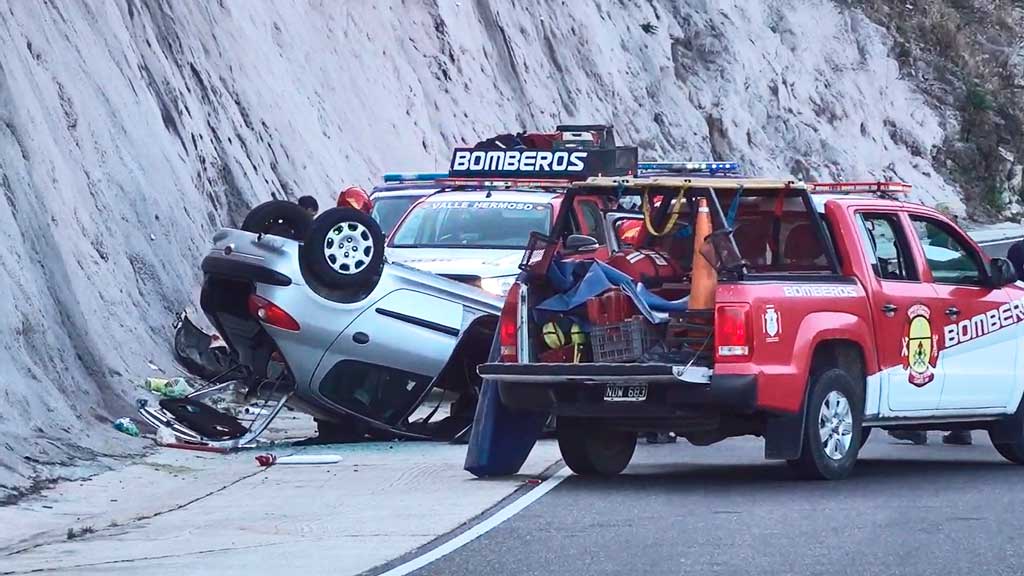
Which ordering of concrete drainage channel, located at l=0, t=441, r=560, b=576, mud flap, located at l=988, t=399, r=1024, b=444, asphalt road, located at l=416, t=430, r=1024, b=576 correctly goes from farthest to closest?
mud flap, located at l=988, t=399, r=1024, b=444 → concrete drainage channel, located at l=0, t=441, r=560, b=576 → asphalt road, located at l=416, t=430, r=1024, b=576

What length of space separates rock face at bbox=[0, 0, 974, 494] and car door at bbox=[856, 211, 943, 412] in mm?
5433

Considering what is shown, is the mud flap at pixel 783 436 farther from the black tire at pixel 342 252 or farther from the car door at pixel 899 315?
the black tire at pixel 342 252

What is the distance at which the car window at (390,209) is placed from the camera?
Answer: 61.6ft

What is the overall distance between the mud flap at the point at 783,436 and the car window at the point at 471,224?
17.4 feet

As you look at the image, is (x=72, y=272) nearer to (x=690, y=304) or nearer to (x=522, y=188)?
(x=522, y=188)

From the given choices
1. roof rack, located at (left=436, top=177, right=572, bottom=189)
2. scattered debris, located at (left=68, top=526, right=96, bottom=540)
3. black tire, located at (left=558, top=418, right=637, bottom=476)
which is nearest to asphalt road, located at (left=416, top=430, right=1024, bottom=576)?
black tire, located at (left=558, top=418, right=637, bottom=476)

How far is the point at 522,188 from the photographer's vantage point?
18.1 metres

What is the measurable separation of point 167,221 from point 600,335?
28.8 ft

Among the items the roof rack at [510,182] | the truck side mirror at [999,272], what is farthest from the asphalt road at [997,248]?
the truck side mirror at [999,272]

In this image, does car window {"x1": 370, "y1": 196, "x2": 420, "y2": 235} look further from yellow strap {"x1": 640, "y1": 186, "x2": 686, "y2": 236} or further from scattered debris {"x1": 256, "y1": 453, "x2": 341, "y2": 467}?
yellow strap {"x1": 640, "y1": 186, "x2": 686, "y2": 236}

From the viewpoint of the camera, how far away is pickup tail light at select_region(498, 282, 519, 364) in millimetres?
12461

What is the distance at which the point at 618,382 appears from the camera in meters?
11.9

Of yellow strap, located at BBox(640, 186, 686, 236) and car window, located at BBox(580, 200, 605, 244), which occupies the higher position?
car window, located at BBox(580, 200, 605, 244)

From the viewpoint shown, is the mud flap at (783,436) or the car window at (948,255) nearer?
the mud flap at (783,436)
